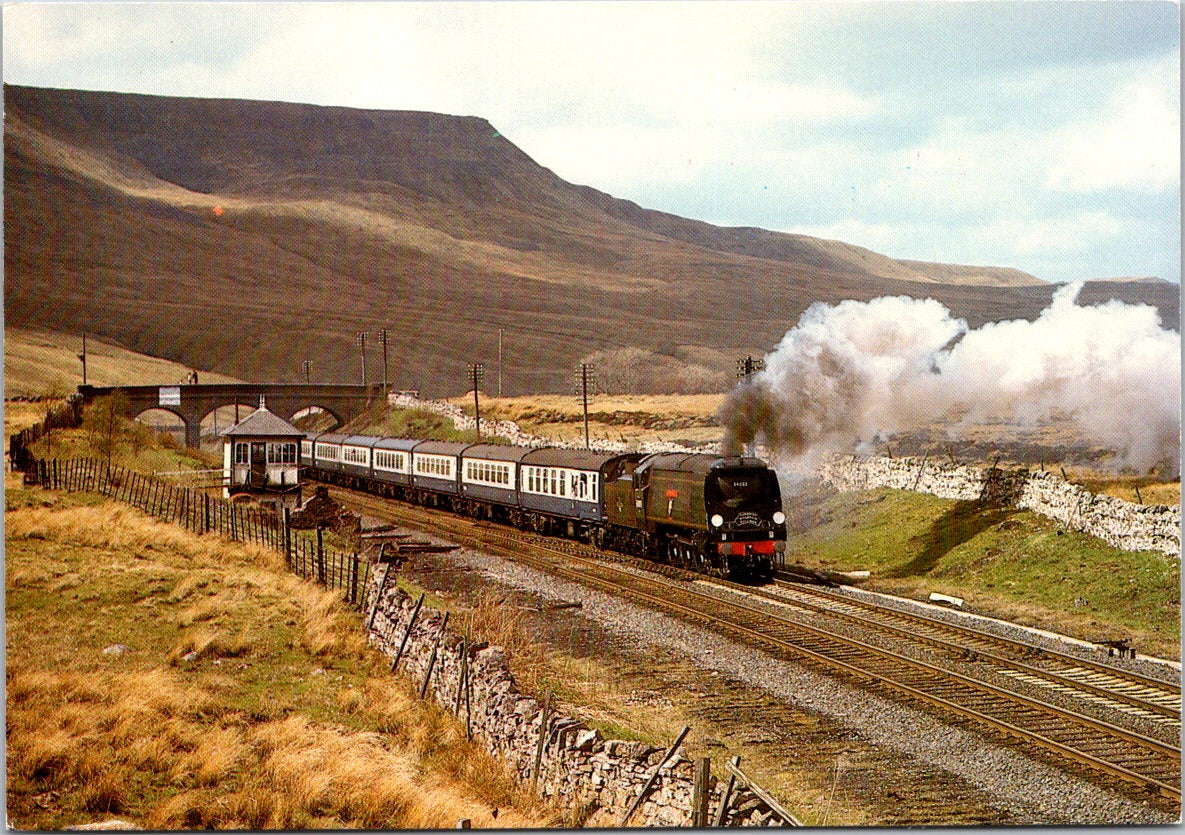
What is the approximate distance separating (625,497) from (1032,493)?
42.0ft

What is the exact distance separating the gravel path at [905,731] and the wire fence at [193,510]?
32.5 ft

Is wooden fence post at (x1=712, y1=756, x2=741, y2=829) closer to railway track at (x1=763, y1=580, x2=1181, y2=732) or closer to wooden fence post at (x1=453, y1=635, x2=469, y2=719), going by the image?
wooden fence post at (x1=453, y1=635, x2=469, y2=719)

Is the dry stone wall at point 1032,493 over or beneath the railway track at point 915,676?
over

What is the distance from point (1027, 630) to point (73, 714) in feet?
64.1

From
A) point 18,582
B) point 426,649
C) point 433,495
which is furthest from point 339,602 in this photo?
point 433,495

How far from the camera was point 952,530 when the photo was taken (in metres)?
34.0

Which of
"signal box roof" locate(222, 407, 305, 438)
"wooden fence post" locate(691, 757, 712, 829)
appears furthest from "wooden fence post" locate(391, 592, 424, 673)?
"signal box roof" locate(222, 407, 305, 438)

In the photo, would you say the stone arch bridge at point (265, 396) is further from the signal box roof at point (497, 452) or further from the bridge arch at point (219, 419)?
the signal box roof at point (497, 452)

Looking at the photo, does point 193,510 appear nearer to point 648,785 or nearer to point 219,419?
point 648,785

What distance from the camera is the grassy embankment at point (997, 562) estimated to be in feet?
81.6

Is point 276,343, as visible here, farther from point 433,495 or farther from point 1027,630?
point 1027,630

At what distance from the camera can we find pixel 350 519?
138 feet

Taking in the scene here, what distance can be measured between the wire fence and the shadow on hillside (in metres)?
17.0

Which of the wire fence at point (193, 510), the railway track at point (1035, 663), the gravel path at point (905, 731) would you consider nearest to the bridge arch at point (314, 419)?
the wire fence at point (193, 510)
